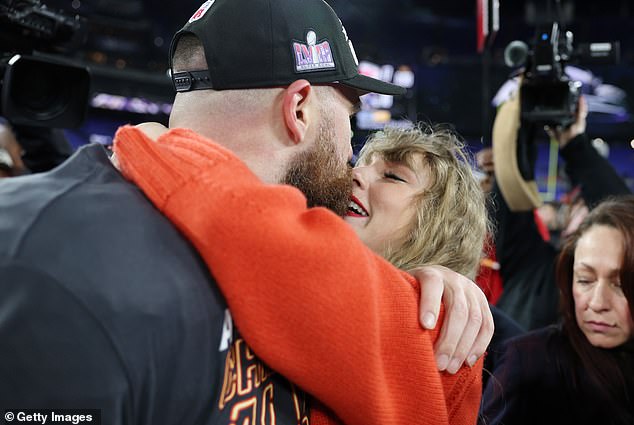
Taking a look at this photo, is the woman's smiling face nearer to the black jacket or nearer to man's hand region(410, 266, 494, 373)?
man's hand region(410, 266, 494, 373)

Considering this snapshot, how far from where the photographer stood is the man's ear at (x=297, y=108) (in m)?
0.92

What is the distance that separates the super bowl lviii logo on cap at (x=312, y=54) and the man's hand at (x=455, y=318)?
357 millimetres

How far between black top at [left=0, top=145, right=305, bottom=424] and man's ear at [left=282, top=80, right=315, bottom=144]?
0.29m

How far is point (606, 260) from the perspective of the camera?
5.50ft

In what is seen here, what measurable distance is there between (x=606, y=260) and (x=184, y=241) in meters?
1.35

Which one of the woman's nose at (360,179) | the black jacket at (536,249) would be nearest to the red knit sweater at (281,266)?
the woman's nose at (360,179)

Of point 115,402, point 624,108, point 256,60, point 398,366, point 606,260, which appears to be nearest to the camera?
A: point 115,402

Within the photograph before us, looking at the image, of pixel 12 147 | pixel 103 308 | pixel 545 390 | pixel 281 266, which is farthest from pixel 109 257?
pixel 12 147

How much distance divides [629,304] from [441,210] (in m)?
0.63

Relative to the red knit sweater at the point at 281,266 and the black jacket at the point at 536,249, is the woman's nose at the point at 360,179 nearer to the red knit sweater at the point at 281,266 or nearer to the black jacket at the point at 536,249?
the red knit sweater at the point at 281,266

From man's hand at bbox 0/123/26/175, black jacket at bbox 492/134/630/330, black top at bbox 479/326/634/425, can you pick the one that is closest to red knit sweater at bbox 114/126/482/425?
black top at bbox 479/326/634/425

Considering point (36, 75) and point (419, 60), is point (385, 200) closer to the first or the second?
point (36, 75)

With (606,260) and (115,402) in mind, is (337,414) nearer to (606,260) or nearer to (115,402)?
(115,402)

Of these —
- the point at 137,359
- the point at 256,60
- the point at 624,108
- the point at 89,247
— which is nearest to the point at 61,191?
the point at 89,247
